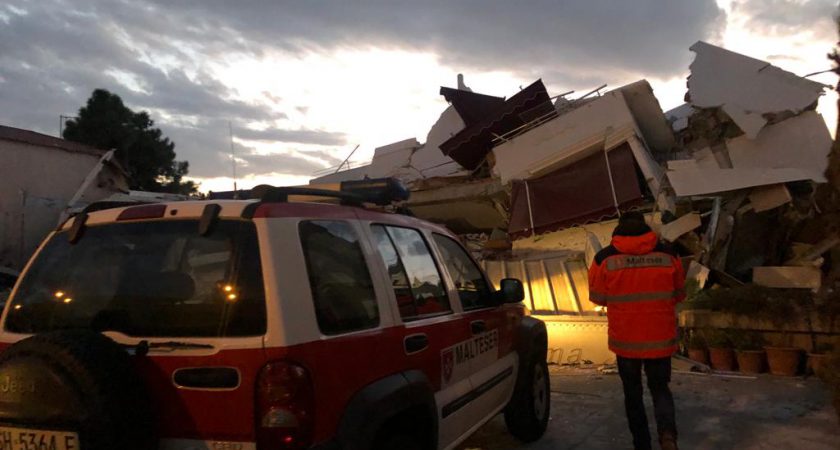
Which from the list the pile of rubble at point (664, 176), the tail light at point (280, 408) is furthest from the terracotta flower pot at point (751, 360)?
the tail light at point (280, 408)

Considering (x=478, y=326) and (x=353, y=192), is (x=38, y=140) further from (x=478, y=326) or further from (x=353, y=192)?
(x=478, y=326)

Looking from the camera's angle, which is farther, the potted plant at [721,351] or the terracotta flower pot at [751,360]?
the potted plant at [721,351]

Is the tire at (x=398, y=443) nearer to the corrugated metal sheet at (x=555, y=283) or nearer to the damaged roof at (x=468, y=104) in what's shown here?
the corrugated metal sheet at (x=555, y=283)

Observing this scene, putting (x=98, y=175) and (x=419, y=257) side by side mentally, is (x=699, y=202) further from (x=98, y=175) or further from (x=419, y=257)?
(x=98, y=175)

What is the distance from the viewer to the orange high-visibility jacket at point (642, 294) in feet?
14.1

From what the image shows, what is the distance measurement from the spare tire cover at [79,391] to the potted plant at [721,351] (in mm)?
6891

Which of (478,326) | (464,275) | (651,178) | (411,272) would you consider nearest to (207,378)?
(411,272)

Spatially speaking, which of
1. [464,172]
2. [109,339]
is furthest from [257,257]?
[464,172]

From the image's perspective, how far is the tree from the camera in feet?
88.0

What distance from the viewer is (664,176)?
30.6ft

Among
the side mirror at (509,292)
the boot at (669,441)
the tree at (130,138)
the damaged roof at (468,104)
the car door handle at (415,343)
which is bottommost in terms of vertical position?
the boot at (669,441)

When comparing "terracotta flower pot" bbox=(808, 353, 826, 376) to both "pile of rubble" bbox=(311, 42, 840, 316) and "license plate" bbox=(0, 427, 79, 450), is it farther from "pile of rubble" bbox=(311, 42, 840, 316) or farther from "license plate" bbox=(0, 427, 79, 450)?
"license plate" bbox=(0, 427, 79, 450)

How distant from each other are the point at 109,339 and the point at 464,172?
10.7m

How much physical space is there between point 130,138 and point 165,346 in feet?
90.0
